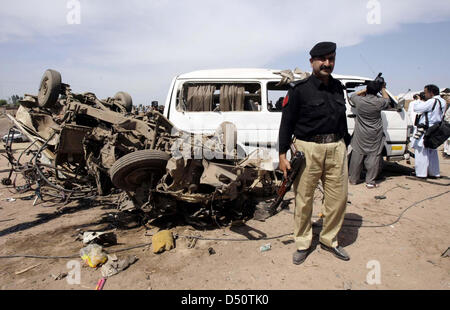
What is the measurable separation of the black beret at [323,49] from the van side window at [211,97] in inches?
90.8

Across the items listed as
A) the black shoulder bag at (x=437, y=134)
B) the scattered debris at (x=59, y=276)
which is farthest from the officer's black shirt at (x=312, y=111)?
the black shoulder bag at (x=437, y=134)

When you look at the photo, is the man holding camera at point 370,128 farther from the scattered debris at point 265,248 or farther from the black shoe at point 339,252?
the scattered debris at point 265,248

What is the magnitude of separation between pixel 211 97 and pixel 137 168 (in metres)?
2.15

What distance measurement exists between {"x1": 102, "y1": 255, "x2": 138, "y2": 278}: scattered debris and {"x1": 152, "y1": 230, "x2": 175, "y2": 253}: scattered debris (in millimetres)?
238

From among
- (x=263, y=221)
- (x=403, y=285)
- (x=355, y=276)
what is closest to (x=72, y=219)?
(x=263, y=221)

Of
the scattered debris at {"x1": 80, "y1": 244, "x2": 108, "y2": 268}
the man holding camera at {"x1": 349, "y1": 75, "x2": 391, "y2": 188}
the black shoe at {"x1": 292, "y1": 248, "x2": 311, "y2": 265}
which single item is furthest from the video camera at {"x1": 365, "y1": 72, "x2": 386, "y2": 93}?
the scattered debris at {"x1": 80, "y1": 244, "x2": 108, "y2": 268}

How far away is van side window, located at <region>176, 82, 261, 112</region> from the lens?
454cm

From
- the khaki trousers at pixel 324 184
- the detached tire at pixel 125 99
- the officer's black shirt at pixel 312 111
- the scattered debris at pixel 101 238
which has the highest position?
the detached tire at pixel 125 99

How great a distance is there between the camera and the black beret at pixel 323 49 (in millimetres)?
2258

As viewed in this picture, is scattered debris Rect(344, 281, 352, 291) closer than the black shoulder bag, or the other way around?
scattered debris Rect(344, 281, 352, 291)

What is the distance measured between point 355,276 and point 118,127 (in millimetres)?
3280

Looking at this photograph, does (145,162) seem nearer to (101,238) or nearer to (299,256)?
(101,238)

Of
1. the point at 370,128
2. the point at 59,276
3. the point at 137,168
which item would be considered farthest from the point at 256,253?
the point at 370,128

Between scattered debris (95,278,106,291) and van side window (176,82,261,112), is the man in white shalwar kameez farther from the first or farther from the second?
scattered debris (95,278,106,291)
